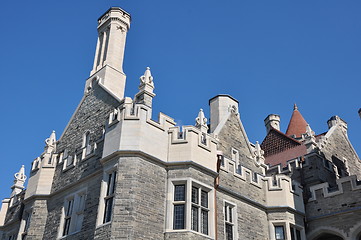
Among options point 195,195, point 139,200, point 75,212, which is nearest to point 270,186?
point 195,195

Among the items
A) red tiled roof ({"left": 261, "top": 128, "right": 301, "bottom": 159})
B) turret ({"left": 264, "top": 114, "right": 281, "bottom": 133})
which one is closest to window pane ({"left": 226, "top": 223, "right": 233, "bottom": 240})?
red tiled roof ({"left": 261, "top": 128, "right": 301, "bottom": 159})

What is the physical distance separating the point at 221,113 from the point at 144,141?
7088mm

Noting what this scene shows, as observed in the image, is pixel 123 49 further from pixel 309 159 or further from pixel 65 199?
pixel 309 159

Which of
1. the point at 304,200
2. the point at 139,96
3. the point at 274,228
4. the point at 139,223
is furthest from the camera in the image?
the point at 304,200

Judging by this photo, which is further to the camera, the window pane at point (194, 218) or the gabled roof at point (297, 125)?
the gabled roof at point (297, 125)

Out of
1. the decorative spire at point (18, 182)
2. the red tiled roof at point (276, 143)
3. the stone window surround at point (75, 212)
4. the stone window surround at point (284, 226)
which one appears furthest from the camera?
the red tiled roof at point (276, 143)

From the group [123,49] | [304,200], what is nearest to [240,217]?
[304,200]

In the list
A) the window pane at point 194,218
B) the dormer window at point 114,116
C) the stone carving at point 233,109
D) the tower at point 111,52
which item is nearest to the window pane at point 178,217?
the window pane at point 194,218

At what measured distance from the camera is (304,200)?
20047 millimetres

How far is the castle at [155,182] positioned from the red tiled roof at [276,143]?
399 cm

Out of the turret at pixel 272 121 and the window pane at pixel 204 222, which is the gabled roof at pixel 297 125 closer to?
the turret at pixel 272 121

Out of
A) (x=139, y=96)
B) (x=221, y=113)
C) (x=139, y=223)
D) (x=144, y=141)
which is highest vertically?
(x=221, y=113)

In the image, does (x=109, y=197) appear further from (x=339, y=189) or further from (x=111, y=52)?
(x=339, y=189)

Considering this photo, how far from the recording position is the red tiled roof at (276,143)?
27.9m
